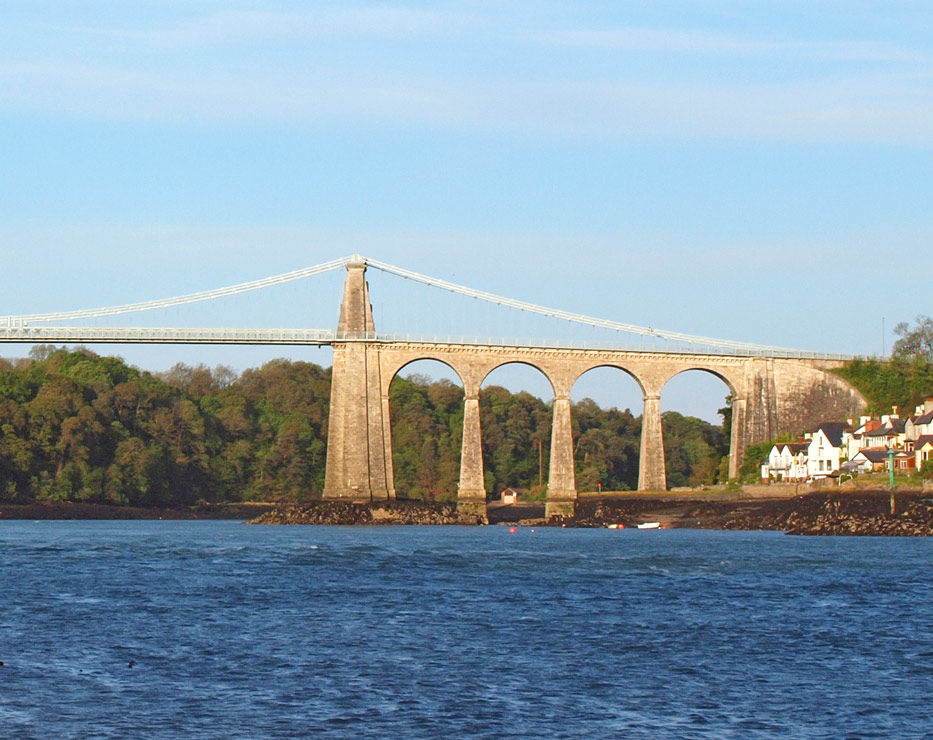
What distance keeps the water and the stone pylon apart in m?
28.6

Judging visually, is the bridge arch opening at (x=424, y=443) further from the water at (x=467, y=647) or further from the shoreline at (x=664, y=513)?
the water at (x=467, y=647)

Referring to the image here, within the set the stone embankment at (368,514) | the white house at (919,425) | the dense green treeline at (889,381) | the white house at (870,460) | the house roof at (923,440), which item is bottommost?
the stone embankment at (368,514)

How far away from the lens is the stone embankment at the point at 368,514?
2667 inches

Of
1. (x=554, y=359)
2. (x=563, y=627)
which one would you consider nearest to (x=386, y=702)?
A: (x=563, y=627)

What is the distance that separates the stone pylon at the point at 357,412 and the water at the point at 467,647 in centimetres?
2862

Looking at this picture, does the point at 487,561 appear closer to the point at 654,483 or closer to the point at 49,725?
the point at 49,725

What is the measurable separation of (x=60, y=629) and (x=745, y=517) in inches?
1583

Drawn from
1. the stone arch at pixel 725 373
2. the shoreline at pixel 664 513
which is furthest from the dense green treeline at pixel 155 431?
the stone arch at pixel 725 373

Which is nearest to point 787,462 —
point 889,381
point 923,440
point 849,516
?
point 889,381

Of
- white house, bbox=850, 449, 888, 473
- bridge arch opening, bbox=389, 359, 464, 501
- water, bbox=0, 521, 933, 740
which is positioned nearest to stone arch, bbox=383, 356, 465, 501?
bridge arch opening, bbox=389, 359, 464, 501

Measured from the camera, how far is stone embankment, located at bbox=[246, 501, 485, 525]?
67750 millimetres

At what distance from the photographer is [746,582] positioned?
3278 centimetres

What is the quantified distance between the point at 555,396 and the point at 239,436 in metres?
35.1

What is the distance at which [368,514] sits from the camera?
67938 millimetres
